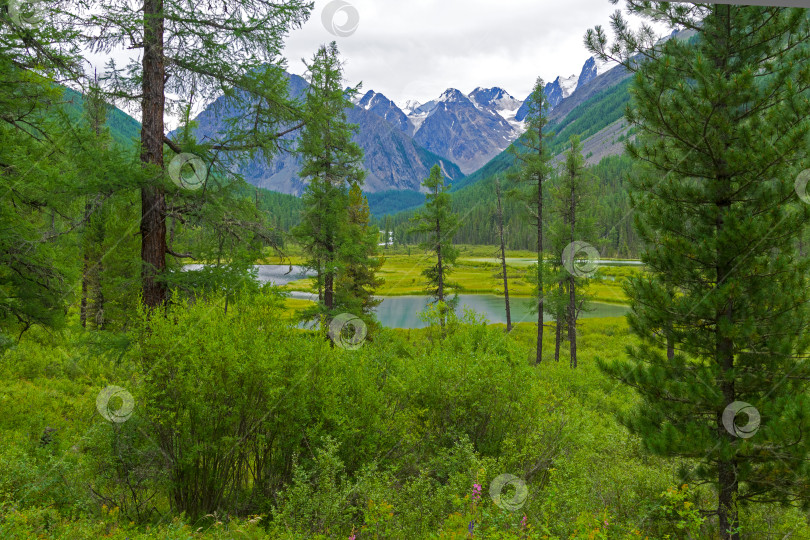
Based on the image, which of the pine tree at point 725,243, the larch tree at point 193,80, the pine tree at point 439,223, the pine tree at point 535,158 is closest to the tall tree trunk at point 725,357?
the pine tree at point 725,243

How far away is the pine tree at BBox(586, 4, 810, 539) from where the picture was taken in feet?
19.5

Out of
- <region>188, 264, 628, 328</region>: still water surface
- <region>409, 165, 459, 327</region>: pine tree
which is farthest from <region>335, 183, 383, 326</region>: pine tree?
<region>188, 264, 628, 328</region>: still water surface

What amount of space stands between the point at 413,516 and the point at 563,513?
2317mm

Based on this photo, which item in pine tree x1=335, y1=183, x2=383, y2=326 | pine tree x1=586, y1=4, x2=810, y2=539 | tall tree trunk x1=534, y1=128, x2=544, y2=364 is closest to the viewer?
pine tree x1=586, y1=4, x2=810, y2=539

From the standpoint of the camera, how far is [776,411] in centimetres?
591

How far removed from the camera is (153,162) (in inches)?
304

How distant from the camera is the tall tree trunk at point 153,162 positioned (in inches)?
307

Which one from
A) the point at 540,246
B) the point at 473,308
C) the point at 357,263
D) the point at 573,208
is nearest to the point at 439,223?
the point at 357,263

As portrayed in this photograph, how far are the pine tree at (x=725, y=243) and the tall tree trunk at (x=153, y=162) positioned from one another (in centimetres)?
781

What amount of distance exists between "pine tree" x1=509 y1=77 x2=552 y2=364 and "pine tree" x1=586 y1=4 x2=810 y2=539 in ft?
55.6

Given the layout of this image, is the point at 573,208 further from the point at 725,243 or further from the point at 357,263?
the point at 725,243

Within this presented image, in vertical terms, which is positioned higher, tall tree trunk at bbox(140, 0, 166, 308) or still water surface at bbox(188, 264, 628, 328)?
tall tree trunk at bbox(140, 0, 166, 308)

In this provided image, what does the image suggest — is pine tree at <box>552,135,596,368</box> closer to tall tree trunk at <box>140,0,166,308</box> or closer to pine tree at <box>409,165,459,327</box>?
pine tree at <box>409,165,459,327</box>

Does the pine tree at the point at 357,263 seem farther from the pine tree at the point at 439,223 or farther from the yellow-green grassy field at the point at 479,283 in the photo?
the yellow-green grassy field at the point at 479,283
